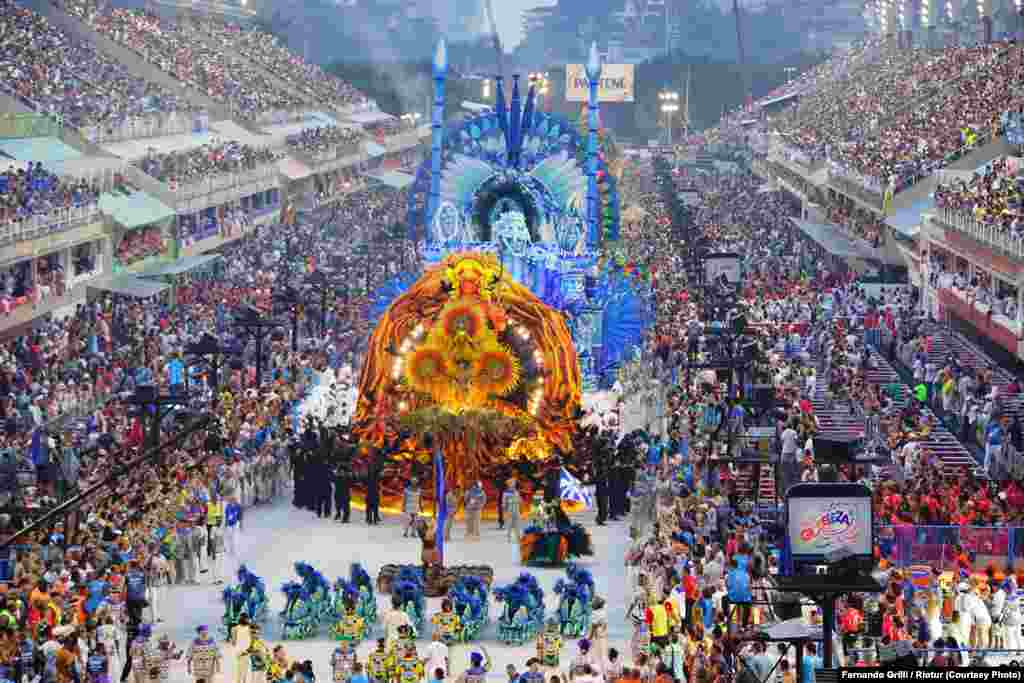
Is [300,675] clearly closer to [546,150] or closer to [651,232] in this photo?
[546,150]

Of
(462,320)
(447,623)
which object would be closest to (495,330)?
(462,320)

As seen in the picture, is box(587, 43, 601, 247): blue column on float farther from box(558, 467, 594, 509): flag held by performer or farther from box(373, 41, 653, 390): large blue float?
box(558, 467, 594, 509): flag held by performer

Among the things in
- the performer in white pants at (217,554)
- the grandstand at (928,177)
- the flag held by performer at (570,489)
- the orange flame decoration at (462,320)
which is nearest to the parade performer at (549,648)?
the performer in white pants at (217,554)

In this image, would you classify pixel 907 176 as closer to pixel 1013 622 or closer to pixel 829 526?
pixel 1013 622

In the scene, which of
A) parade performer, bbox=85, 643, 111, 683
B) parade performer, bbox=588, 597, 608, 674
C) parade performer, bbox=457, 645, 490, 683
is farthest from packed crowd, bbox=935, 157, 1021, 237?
parade performer, bbox=85, 643, 111, 683

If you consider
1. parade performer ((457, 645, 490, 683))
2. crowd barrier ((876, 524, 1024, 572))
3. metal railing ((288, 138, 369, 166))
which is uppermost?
metal railing ((288, 138, 369, 166))
